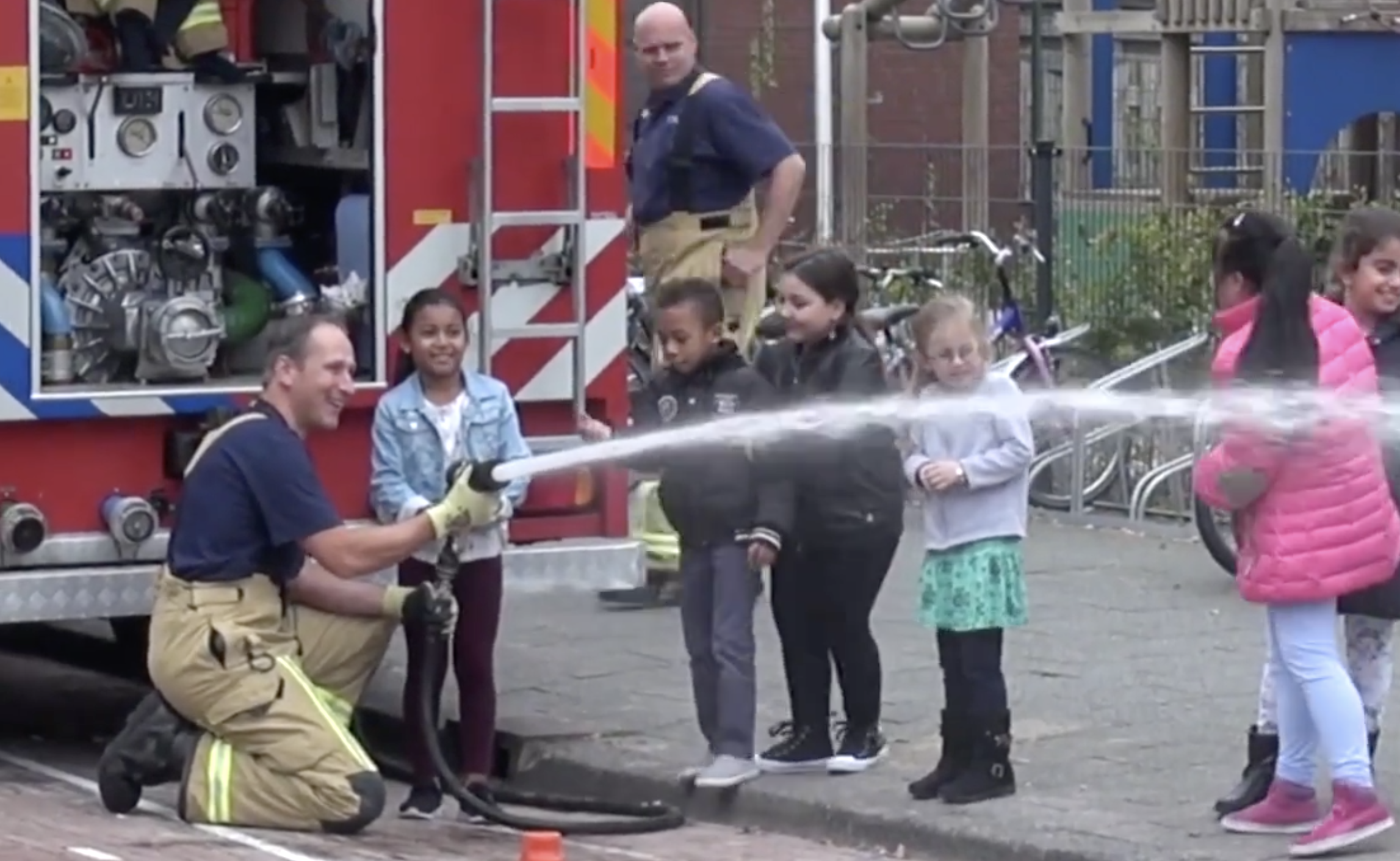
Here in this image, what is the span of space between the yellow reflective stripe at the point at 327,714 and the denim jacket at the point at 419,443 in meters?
0.54

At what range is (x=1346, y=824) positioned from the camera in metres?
7.82

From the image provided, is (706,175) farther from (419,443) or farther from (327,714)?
(327,714)

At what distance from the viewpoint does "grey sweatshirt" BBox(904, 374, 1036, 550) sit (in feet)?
27.6

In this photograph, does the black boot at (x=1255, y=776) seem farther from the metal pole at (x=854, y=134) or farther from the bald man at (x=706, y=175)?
the metal pole at (x=854, y=134)

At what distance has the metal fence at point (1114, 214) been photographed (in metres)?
14.5

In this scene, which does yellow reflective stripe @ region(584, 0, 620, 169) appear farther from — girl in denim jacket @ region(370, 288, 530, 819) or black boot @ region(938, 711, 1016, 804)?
black boot @ region(938, 711, 1016, 804)

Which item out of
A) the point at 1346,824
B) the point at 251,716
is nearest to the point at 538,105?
the point at 251,716

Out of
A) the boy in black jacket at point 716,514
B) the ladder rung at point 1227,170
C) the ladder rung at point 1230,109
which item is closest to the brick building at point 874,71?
the ladder rung at point 1230,109

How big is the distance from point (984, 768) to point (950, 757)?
11 centimetres

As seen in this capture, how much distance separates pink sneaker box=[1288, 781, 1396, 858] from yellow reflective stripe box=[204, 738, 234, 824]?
2.86 metres

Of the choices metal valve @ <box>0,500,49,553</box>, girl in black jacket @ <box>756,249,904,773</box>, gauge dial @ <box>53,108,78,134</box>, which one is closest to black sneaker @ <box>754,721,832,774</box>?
girl in black jacket @ <box>756,249,904,773</box>

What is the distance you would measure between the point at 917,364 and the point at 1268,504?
122 centimetres

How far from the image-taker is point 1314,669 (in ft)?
25.8

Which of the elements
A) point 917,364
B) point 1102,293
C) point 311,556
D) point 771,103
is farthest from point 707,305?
point 771,103
